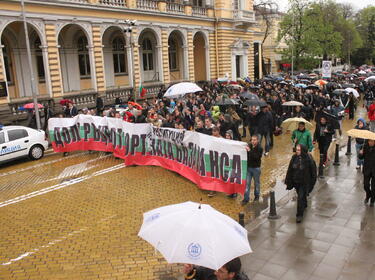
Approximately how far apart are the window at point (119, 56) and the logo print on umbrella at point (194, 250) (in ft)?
101

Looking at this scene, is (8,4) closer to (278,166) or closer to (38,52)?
(38,52)

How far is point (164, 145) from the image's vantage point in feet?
41.2

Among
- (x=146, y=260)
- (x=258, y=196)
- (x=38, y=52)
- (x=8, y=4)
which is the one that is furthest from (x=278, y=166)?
(x=38, y=52)

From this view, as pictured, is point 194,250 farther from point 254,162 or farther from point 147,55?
point 147,55

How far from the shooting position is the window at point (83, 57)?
98.7 ft

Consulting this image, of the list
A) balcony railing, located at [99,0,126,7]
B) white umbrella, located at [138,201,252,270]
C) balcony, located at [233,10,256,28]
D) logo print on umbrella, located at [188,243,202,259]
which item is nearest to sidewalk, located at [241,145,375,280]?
white umbrella, located at [138,201,252,270]

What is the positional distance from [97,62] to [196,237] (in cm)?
2435

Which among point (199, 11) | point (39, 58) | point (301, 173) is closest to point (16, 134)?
point (301, 173)

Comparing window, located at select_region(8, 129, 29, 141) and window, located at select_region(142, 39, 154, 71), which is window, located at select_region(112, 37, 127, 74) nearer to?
window, located at select_region(142, 39, 154, 71)

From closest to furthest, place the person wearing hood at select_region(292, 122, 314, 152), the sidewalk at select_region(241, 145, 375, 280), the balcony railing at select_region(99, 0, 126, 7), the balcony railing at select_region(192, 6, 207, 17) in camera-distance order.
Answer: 1. the sidewalk at select_region(241, 145, 375, 280)
2. the person wearing hood at select_region(292, 122, 314, 152)
3. the balcony railing at select_region(99, 0, 126, 7)
4. the balcony railing at select_region(192, 6, 207, 17)

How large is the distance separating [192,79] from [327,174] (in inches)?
1004

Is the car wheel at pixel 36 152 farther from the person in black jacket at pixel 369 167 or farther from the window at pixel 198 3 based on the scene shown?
the window at pixel 198 3

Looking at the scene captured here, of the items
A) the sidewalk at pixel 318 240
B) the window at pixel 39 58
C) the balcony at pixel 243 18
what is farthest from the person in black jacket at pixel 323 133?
the balcony at pixel 243 18

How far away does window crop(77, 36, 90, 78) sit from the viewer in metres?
30.1
